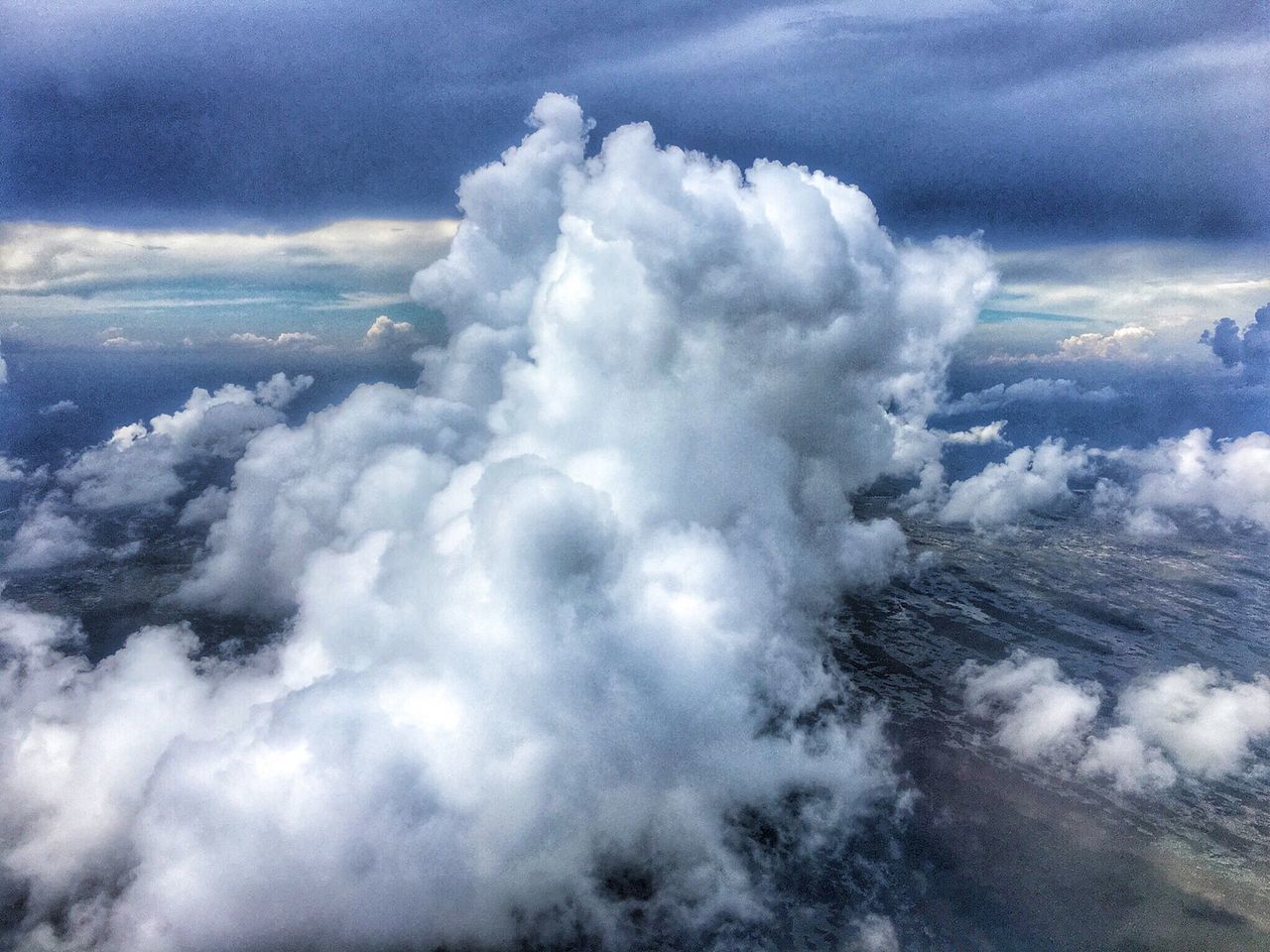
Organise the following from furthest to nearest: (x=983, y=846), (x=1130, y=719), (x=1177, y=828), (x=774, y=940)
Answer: (x=1130, y=719) → (x=1177, y=828) → (x=983, y=846) → (x=774, y=940)

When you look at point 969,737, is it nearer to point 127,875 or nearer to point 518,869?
point 518,869

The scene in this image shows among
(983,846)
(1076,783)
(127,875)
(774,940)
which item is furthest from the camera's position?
→ (1076,783)

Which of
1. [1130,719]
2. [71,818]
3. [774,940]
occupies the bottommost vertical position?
[1130,719]

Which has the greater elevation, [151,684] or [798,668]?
[151,684]

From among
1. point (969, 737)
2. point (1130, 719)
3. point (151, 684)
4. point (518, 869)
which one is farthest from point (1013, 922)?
point (151, 684)

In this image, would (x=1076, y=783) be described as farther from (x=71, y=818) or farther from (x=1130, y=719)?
(x=71, y=818)

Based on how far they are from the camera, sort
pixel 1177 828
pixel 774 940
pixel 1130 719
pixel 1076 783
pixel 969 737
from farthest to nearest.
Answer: pixel 1130 719 < pixel 969 737 < pixel 1076 783 < pixel 1177 828 < pixel 774 940

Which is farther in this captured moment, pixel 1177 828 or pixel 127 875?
pixel 1177 828

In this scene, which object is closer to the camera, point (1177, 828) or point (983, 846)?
point (983, 846)

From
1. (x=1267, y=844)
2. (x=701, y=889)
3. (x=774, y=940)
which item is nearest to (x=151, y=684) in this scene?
(x=701, y=889)
